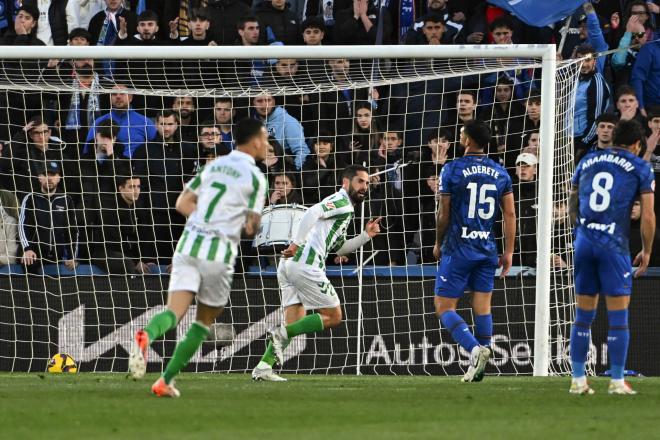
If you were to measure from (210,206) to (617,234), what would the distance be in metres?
3.18

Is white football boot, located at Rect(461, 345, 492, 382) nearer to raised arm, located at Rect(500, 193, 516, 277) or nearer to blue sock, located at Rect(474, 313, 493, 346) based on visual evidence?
blue sock, located at Rect(474, 313, 493, 346)

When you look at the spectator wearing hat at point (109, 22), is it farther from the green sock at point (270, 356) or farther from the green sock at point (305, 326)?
the green sock at point (270, 356)

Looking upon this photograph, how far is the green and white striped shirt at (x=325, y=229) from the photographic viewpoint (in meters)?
12.7

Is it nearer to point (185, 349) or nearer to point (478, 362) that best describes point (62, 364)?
point (478, 362)

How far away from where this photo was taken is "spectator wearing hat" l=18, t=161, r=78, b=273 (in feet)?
50.7

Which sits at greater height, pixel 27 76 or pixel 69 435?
pixel 27 76

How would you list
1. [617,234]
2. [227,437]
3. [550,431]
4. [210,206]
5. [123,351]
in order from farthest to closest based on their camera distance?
[123,351]
[617,234]
[210,206]
[550,431]
[227,437]

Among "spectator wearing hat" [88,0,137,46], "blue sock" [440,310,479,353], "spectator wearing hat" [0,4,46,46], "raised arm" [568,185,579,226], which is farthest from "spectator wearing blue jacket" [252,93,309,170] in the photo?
"raised arm" [568,185,579,226]

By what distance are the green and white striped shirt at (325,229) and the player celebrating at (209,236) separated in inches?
135

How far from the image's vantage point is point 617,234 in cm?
1005

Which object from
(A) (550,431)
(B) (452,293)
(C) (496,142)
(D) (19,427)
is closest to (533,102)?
(C) (496,142)

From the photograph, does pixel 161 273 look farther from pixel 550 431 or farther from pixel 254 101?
pixel 550 431

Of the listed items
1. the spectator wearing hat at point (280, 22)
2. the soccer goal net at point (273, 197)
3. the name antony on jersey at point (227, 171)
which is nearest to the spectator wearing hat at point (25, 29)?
the soccer goal net at point (273, 197)

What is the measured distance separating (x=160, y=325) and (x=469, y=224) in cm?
398
